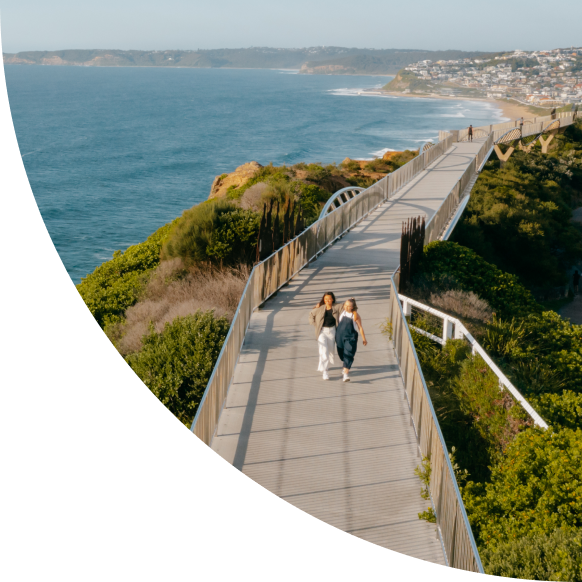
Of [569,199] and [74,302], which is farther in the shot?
[569,199]

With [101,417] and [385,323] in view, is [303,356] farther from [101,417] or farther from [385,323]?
Answer: [101,417]

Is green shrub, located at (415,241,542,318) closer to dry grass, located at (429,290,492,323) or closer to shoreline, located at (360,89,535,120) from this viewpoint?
dry grass, located at (429,290,492,323)

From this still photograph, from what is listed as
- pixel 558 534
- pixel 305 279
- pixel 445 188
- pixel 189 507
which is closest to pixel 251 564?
pixel 189 507

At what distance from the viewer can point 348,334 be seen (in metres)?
9.17

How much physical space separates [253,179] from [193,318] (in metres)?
19.3

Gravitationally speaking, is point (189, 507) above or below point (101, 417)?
below

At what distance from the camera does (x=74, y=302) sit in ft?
30.3

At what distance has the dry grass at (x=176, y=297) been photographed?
14367 mm

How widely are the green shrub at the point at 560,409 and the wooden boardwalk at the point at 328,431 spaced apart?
222cm

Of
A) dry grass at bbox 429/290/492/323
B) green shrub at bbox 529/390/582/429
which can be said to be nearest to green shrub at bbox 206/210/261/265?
dry grass at bbox 429/290/492/323

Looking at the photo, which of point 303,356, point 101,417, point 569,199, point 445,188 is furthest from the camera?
point 569,199

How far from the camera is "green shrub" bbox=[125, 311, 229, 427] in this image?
1072 centimetres

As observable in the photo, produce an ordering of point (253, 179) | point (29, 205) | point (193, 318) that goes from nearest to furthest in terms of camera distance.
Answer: point (29, 205), point (193, 318), point (253, 179)

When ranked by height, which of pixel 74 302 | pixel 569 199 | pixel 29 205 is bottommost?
pixel 569 199
